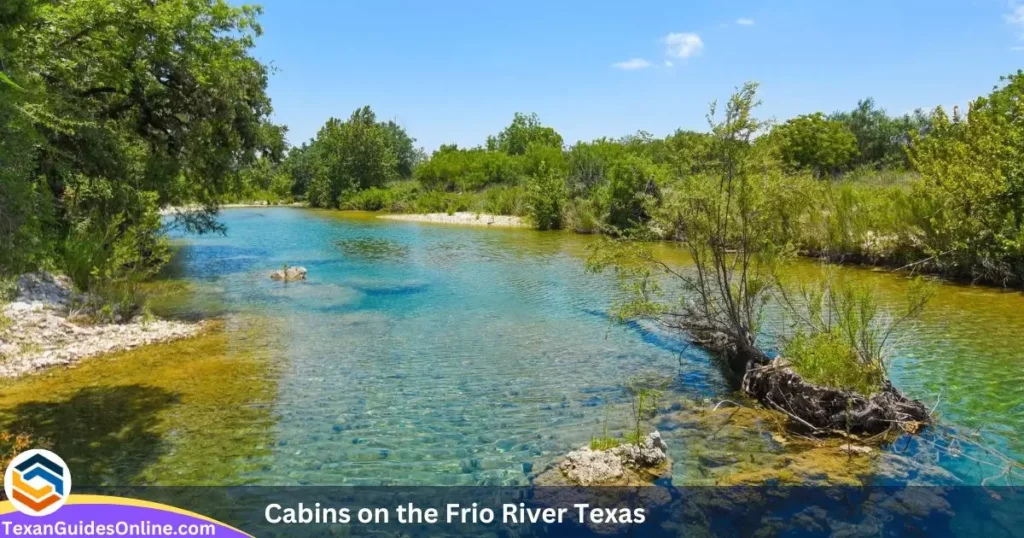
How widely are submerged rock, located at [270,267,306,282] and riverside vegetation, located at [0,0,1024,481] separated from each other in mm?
4141

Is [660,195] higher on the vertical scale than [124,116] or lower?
lower

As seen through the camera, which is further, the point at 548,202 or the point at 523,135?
the point at 523,135

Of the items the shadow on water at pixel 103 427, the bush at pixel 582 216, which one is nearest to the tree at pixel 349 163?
the bush at pixel 582 216

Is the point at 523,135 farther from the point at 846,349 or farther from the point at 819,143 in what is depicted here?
the point at 846,349

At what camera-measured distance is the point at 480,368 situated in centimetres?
1203

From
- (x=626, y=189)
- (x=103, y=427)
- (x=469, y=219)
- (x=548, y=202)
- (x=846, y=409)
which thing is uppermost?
(x=626, y=189)

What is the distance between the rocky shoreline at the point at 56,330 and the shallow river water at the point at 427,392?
1.92 ft

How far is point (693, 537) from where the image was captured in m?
6.09

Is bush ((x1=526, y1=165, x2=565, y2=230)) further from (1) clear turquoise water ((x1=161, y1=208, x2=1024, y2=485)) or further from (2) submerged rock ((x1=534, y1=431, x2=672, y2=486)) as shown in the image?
(2) submerged rock ((x1=534, y1=431, x2=672, y2=486))

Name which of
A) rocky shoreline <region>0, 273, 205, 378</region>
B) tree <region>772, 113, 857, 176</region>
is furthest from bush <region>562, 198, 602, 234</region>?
rocky shoreline <region>0, 273, 205, 378</region>

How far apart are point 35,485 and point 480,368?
7.23 meters

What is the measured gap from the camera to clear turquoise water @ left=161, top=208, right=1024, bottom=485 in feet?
26.7

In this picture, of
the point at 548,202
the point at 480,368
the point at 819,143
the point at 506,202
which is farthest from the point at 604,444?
the point at 819,143

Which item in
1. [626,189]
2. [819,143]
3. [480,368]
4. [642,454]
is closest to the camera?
[642,454]
